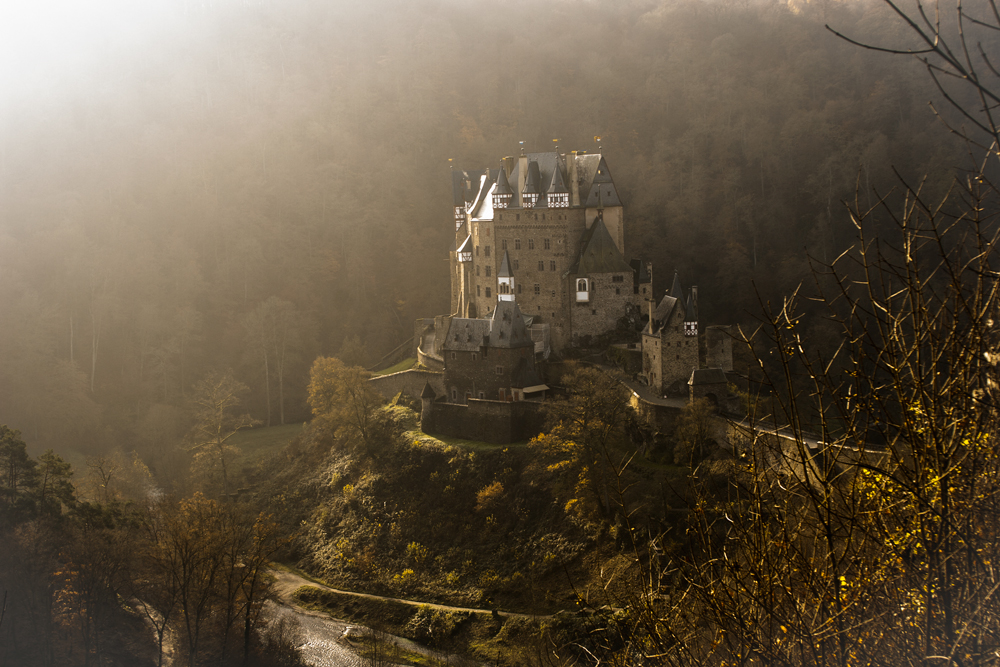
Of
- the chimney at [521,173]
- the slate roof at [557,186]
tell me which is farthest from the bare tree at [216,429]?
the slate roof at [557,186]

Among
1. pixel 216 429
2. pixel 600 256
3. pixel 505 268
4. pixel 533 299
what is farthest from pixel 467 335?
pixel 216 429

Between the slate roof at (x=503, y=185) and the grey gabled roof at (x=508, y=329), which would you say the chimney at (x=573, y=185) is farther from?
the grey gabled roof at (x=508, y=329)

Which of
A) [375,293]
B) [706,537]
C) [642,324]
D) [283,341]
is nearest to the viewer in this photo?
[706,537]

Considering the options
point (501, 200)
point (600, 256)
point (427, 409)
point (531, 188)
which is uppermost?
point (531, 188)

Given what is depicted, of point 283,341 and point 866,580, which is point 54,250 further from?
point 866,580

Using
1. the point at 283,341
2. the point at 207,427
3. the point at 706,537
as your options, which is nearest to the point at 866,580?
the point at 706,537

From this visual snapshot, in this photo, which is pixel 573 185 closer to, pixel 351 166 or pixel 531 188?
pixel 531 188

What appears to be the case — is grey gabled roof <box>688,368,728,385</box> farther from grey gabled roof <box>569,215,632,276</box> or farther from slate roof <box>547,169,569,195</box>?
slate roof <box>547,169,569,195</box>
